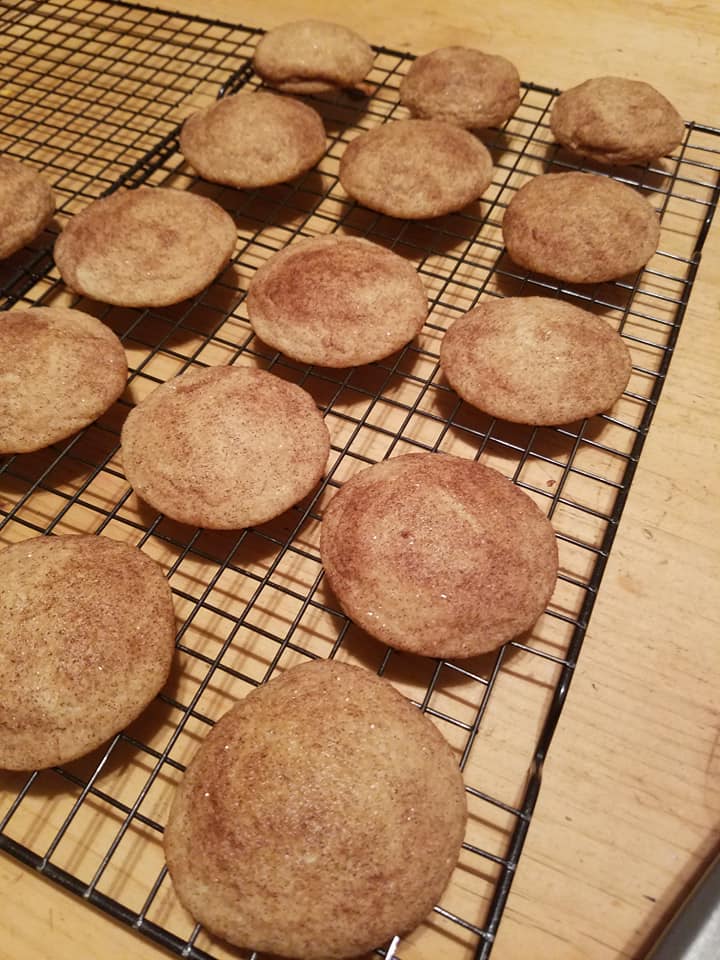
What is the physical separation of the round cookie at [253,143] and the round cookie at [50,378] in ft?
2.11

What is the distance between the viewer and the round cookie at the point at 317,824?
2.98 ft

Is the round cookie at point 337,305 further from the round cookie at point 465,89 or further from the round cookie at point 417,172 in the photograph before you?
the round cookie at point 465,89

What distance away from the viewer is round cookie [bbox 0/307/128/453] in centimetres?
137

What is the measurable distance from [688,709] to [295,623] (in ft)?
2.29

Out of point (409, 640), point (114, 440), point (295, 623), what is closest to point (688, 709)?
point (409, 640)

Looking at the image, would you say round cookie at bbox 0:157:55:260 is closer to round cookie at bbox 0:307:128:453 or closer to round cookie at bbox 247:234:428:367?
round cookie at bbox 0:307:128:453

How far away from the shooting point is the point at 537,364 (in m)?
1.40

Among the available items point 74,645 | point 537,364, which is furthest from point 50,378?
point 537,364

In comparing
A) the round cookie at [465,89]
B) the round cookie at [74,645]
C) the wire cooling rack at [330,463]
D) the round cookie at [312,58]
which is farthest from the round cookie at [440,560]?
the round cookie at [312,58]

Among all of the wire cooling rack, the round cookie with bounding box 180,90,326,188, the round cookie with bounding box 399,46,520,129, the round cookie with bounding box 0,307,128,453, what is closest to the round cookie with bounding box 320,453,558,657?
the wire cooling rack

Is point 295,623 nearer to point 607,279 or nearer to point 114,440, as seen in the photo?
point 114,440

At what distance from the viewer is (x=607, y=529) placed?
1.31m

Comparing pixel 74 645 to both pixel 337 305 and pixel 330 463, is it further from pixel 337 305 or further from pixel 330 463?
pixel 337 305

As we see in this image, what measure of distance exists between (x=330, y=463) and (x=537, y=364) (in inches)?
18.7
